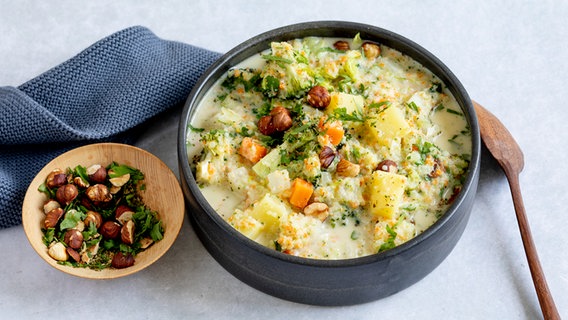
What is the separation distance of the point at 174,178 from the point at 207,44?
47.3 inches

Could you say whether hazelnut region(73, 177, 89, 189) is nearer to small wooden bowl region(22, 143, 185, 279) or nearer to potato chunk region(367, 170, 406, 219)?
small wooden bowl region(22, 143, 185, 279)

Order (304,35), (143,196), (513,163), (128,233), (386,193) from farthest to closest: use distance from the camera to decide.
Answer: (304,35) < (513,163) < (143,196) < (128,233) < (386,193)

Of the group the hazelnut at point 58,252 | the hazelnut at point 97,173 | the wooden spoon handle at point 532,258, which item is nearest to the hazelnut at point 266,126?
the hazelnut at point 97,173

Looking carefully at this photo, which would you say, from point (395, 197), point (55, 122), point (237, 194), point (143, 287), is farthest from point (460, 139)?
point (55, 122)

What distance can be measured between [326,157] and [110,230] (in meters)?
1.09

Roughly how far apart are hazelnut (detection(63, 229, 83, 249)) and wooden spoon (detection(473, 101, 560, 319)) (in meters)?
2.07

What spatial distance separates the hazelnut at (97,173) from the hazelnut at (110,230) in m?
0.24

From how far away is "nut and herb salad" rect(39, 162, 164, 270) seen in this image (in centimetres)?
442

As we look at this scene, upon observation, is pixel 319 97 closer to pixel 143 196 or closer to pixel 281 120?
pixel 281 120

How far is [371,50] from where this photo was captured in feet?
15.7

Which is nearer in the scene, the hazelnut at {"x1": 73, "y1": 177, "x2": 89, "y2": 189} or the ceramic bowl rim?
the ceramic bowl rim

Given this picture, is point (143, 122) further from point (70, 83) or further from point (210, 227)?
point (210, 227)

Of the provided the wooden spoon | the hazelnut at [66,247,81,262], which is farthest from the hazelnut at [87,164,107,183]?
the wooden spoon

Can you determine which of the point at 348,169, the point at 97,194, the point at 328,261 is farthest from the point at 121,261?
the point at 348,169
